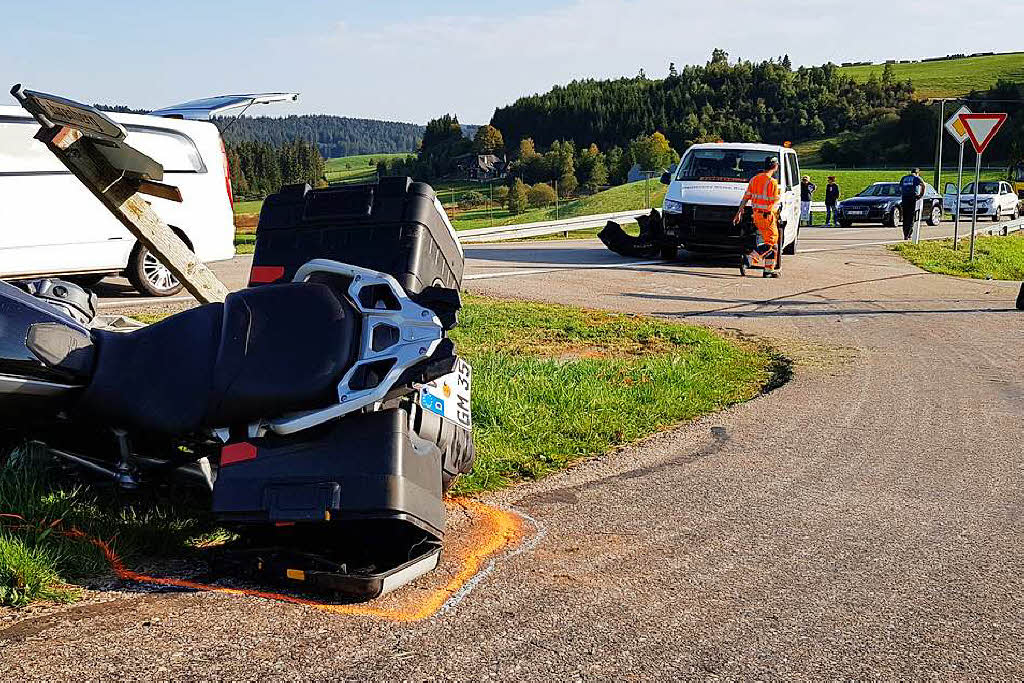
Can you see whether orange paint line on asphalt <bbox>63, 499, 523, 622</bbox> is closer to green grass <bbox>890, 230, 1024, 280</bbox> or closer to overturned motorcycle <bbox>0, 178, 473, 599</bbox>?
overturned motorcycle <bbox>0, 178, 473, 599</bbox>

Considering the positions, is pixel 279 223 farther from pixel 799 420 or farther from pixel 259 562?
pixel 799 420

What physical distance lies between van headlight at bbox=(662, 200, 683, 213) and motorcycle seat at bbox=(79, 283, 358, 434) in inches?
588

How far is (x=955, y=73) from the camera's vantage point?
512 ft

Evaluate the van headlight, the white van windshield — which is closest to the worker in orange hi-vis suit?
the van headlight

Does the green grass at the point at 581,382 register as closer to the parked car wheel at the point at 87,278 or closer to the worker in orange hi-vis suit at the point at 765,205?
the parked car wheel at the point at 87,278

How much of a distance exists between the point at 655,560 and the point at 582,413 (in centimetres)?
259

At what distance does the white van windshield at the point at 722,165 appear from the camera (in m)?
18.3

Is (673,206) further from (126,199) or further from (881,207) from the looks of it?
(881,207)

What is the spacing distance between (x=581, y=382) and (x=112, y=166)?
3.73 metres

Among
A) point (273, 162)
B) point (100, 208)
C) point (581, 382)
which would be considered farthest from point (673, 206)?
point (273, 162)

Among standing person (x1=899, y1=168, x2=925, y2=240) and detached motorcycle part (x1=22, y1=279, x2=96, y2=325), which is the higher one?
detached motorcycle part (x1=22, y1=279, x2=96, y2=325)

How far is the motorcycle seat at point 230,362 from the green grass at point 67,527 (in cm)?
Result: 43

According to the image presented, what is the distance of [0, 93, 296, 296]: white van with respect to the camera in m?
11.3

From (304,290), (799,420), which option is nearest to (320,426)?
(304,290)
